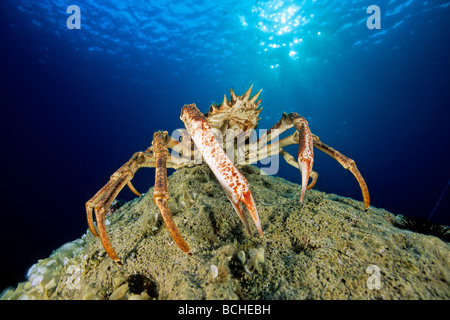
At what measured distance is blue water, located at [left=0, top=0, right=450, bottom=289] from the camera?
21.4 m

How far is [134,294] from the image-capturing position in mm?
1672

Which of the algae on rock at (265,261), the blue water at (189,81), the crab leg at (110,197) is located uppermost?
the blue water at (189,81)

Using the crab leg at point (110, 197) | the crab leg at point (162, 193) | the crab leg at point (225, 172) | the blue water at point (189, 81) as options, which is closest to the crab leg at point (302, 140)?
the crab leg at point (225, 172)

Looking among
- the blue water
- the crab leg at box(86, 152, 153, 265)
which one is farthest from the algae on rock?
the blue water

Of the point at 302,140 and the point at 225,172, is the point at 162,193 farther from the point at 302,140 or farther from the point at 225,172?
the point at 302,140

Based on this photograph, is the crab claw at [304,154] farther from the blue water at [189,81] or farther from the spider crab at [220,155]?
the blue water at [189,81]

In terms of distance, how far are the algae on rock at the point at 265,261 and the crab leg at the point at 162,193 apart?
25cm

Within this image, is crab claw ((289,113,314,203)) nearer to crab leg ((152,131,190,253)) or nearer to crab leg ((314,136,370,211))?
crab leg ((314,136,370,211))

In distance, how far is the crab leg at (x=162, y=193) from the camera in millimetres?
1810

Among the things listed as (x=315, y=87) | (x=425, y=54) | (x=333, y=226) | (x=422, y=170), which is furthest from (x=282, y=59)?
(x=422, y=170)

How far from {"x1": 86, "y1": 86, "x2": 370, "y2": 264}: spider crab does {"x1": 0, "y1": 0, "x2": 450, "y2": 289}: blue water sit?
1446 cm

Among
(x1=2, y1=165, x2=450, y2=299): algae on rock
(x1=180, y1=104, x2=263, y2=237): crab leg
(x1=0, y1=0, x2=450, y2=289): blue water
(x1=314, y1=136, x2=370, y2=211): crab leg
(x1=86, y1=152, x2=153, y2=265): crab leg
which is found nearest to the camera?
(x1=2, y1=165, x2=450, y2=299): algae on rock
